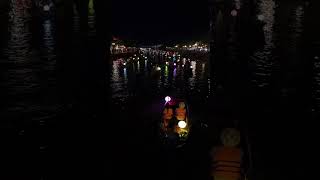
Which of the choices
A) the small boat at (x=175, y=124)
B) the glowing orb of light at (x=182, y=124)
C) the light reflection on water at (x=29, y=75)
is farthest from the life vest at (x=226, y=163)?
the light reflection on water at (x=29, y=75)

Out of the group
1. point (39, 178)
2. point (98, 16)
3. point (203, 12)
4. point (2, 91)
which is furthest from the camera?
point (98, 16)

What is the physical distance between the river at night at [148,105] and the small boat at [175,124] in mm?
636

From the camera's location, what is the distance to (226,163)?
11078 millimetres

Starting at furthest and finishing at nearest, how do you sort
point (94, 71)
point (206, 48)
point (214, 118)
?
point (206, 48), point (94, 71), point (214, 118)

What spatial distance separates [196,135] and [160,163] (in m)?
3.39

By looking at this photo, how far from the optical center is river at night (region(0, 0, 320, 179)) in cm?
2069

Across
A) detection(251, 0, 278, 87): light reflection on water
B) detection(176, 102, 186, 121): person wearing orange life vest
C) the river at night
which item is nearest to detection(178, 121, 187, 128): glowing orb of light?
detection(176, 102, 186, 121): person wearing orange life vest

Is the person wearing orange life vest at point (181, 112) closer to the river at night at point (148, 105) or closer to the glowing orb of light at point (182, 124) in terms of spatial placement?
the glowing orb of light at point (182, 124)

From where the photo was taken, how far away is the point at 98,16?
128 metres

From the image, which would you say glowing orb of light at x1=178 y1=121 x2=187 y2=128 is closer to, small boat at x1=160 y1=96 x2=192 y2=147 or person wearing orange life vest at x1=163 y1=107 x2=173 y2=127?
small boat at x1=160 y1=96 x2=192 y2=147

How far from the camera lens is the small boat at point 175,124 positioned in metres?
19.5

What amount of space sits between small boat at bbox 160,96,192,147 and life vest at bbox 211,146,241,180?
7.90m

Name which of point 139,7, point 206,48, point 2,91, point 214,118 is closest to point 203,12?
point 139,7

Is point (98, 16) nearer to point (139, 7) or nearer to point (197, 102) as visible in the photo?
point (139, 7)
